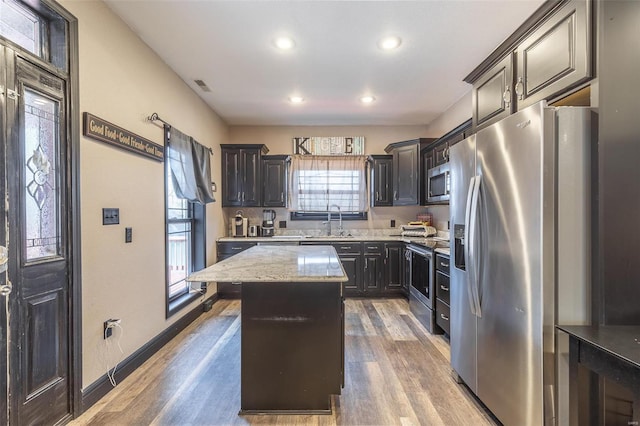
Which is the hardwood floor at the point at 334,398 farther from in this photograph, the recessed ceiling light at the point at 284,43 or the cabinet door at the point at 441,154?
the recessed ceiling light at the point at 284,43

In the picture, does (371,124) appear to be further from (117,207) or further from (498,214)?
(117,207)

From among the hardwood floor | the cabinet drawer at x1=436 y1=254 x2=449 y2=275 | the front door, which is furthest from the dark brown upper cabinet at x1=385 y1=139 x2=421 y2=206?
the front door

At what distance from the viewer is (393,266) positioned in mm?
4473

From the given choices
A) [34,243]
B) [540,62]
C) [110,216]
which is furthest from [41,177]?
[540,62]

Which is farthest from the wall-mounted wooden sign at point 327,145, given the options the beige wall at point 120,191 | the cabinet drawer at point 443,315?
the cabinet drawer at point 443,315

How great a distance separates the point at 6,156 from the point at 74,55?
2.54ft

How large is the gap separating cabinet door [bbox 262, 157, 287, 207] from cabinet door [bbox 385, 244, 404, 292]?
6.20 feet

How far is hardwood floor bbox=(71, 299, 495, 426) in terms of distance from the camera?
6.03ft

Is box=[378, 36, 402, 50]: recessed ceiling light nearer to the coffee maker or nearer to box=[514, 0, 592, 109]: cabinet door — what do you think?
box=[514, 0, 592, 109]: cabinet door

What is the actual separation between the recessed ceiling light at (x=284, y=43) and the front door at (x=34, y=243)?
5.09 ft

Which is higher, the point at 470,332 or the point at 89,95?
the point at 89,95

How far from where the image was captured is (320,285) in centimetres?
188

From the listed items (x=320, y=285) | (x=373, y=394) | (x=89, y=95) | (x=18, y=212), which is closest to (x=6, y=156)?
(x=18, y=212)

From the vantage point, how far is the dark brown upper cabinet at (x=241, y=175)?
4.68 m
